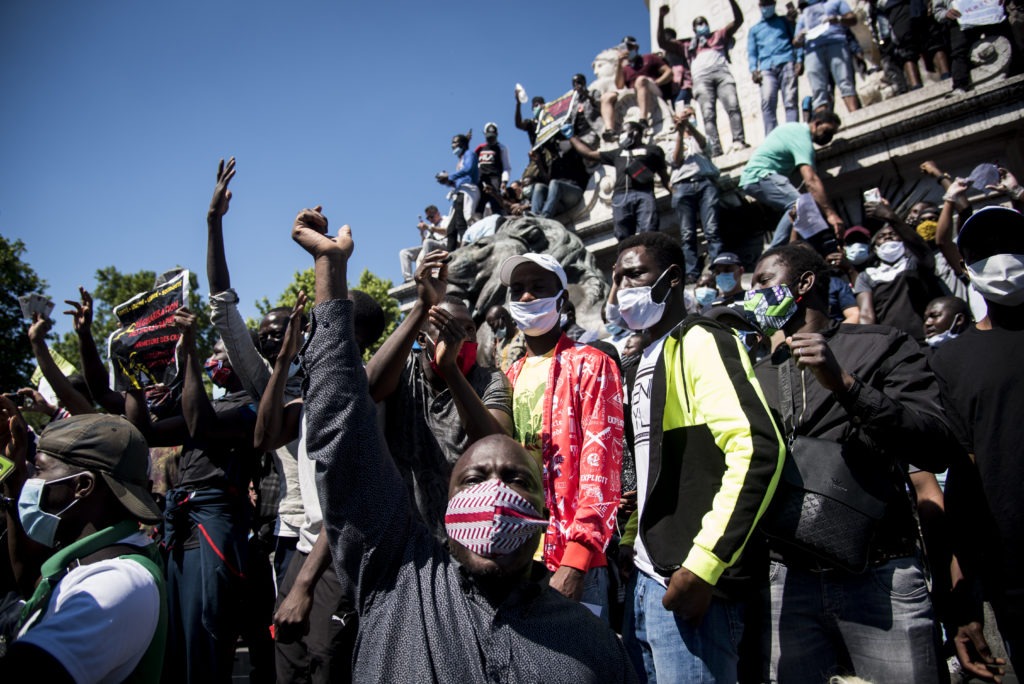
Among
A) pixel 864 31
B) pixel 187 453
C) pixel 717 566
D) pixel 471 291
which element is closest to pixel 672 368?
pixel 717 566

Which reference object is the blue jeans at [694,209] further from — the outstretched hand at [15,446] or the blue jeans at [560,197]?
the outstretched hand at [15,446]

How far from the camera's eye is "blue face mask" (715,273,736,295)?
23.9ft

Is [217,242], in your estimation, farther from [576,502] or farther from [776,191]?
[776,191]

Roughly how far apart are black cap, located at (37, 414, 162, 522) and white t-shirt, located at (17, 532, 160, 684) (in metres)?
0.27

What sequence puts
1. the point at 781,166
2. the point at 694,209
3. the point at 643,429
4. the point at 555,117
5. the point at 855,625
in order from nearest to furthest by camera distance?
the point at 855,625, the point at 643,429, the point at 781,166, the point at 694,209, the point at 555,117

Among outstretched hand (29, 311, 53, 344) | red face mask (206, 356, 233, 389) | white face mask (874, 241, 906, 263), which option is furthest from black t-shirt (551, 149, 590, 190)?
outstretched hand (29, 311, 53, 344)

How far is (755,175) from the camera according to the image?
846cm

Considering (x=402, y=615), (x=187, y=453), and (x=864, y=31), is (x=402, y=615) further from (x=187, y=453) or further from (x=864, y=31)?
(x=864, y=31)

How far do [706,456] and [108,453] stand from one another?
7.36ft

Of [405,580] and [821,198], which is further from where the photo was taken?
[821,198]

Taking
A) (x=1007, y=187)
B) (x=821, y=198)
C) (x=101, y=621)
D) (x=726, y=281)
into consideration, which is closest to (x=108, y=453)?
(x=101, y=621)

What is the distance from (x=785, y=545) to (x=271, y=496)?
3561 mm

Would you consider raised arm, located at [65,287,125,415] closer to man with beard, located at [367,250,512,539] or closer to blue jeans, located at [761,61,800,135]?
man with beard, located at [367,250,512,539]

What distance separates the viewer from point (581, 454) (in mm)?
2646
